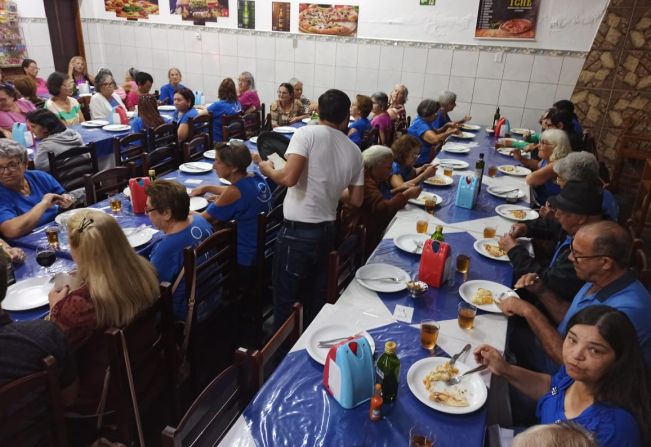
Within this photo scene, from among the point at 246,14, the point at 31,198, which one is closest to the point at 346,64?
the point at 246,14

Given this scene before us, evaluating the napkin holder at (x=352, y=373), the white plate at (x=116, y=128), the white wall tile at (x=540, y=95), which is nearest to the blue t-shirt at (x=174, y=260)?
the napkin holder at (x=352, y=373)

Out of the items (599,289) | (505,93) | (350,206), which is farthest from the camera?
(505,93)

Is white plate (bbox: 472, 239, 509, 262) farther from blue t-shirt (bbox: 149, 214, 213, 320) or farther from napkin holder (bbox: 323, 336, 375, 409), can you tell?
blue t-shirt (bbox: 149, 214, 213, 320)

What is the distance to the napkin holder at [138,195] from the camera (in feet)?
10.7

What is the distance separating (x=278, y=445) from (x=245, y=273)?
1985 millimetres

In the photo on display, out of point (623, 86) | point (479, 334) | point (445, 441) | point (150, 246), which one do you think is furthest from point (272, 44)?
point (445, 441)

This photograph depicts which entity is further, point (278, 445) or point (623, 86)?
point (623, 86)

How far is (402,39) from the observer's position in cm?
781

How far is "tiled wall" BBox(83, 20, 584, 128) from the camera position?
24.0 feet

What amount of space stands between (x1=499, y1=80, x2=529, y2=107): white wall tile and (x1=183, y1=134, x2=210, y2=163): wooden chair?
199 inches

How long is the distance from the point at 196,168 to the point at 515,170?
3.40 meters

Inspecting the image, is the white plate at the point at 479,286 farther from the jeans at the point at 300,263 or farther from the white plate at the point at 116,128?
the white plate at the point at 116,128

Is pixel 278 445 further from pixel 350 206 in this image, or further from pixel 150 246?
pixel 350 206

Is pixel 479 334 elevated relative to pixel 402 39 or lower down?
lower down
